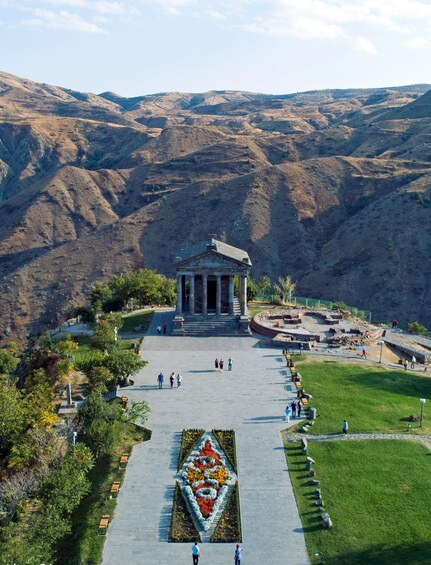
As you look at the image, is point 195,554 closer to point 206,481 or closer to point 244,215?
point 206,481

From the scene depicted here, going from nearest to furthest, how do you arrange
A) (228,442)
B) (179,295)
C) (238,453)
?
(238,453), (228,442), (179,295)

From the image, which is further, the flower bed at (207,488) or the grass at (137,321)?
the grass at (137,321)

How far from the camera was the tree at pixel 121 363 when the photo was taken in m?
34.2

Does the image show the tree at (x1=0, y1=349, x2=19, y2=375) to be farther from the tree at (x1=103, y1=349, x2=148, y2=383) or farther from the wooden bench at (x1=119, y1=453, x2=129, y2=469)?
the wooden bench at (x1=119, y1=453, x2=129, y2=469)

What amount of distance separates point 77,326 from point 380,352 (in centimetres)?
2670

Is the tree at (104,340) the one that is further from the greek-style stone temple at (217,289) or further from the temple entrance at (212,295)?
the temple entrance at (212,295)

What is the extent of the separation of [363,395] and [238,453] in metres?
11.2

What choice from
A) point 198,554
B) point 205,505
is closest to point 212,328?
point 205,505

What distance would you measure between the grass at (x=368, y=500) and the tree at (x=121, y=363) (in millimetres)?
11100

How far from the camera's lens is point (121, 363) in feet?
A: 113

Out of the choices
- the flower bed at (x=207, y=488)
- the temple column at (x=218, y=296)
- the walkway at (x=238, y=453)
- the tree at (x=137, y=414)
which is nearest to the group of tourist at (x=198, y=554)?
the walkway at (x=238, y=453)

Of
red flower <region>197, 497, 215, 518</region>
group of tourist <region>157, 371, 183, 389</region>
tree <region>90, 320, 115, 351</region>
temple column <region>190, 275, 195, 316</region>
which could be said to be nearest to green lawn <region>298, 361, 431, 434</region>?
group of tourist <region>157, 371, 183, 389</region>

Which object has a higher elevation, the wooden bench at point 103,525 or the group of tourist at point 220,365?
the wooden bench at point 103,525

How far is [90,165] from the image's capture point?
151 metres
